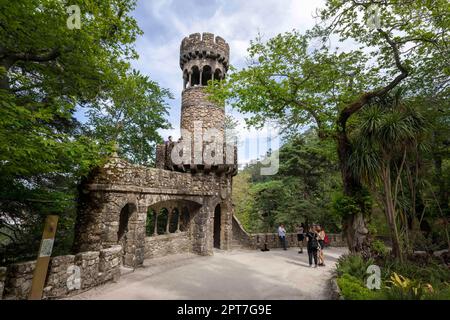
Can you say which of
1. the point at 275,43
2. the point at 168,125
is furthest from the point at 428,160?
the point at 168,125

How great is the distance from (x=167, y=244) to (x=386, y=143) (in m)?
10.3

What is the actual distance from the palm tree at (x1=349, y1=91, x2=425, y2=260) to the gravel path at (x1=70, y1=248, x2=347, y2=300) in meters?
3.48

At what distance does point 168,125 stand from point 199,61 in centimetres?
518

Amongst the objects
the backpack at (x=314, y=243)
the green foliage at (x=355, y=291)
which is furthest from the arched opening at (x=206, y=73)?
the green foliage at (x=355, y=291)

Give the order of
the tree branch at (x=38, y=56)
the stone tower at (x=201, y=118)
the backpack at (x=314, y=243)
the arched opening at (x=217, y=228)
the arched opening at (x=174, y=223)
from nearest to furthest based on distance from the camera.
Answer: the tree branch at (x=38, y=56), the backpack at (x=314, y=243), the stone tower at (x=201, y=118), the arched opening at (x=174, y=223), the arched opening at (x=217, y=228)

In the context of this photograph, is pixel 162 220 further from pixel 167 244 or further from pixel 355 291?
pixel 355 291

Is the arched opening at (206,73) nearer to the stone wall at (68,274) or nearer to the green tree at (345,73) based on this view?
the green tree at (345,73)

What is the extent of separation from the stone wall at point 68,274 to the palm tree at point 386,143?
8909 mm

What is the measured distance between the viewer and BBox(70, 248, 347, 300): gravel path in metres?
6.04

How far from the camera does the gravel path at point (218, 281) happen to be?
604cm

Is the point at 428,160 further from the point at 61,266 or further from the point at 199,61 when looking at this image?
the point at 61,266

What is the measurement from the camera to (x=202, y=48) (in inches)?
634

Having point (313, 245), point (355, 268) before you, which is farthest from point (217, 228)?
point (355, 268)

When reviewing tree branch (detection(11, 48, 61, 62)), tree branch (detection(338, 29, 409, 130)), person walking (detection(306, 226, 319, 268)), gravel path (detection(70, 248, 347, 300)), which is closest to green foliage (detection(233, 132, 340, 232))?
gravel path (detection(70, 248, 347, 300))
